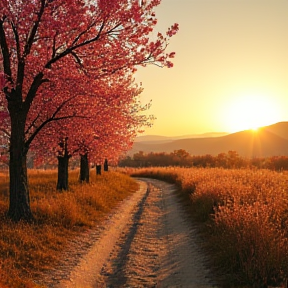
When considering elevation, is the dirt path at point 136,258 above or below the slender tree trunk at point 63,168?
below

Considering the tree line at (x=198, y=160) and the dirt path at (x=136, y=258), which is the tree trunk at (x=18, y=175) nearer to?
the dirt path at (x=136, y=258)

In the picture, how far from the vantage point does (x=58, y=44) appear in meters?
12.3

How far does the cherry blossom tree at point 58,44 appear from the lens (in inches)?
432

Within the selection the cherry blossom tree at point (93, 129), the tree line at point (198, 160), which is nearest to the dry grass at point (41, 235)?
the cherry blossom tree at point (93, 129)

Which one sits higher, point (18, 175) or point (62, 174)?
point (18, 175)

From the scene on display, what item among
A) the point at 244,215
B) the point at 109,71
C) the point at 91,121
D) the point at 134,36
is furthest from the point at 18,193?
the point at 244,215

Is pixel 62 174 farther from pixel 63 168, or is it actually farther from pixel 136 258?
pixel 136 258

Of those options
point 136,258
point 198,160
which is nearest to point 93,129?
point 136,258

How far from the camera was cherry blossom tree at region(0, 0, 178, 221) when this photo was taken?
10961 millimetres

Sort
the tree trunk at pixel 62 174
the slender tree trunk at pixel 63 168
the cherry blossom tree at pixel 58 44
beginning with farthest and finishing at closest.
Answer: the tree trunk at pixel 62 174, the slender tree trunk at pixel 63 168, the cherry blossom tree at pixel 58 44

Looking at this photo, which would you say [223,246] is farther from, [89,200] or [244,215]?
[89,200]

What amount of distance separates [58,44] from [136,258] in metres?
8.27

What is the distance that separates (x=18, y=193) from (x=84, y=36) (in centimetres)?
656

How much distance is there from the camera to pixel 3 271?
24.9ft
